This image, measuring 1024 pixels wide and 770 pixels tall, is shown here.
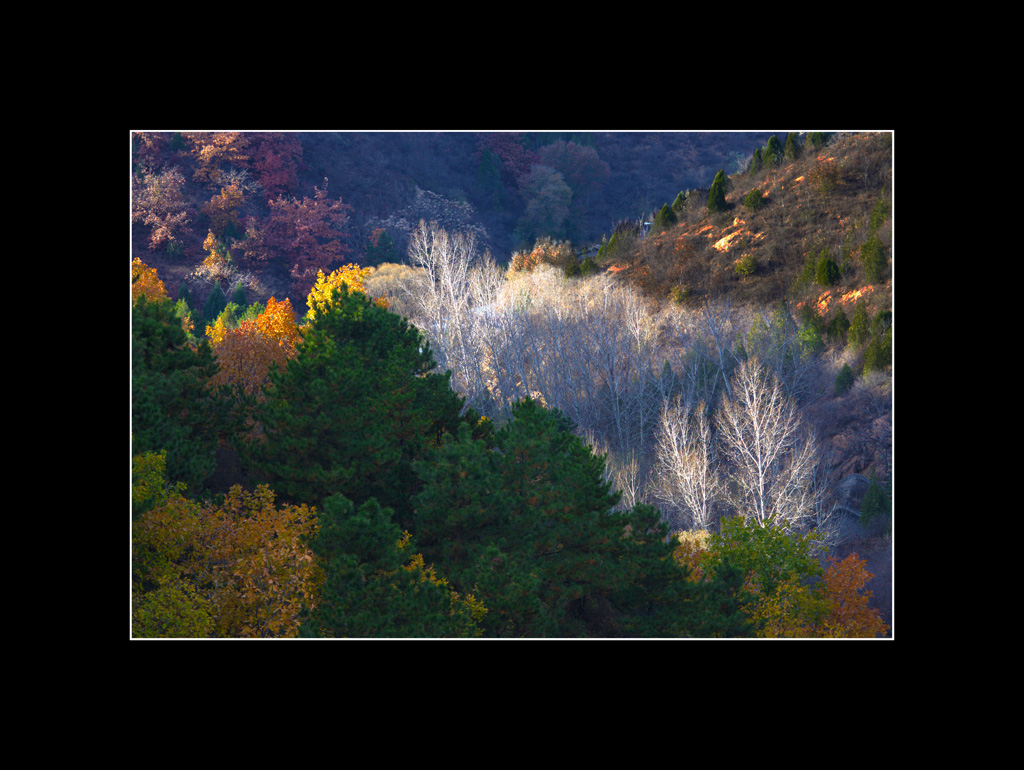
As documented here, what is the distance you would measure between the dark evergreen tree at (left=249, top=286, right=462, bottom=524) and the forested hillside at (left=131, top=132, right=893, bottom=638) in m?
0.08

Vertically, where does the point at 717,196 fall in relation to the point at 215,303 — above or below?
above

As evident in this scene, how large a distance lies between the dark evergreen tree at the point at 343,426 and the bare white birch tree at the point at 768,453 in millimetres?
12337

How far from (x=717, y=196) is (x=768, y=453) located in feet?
81.2

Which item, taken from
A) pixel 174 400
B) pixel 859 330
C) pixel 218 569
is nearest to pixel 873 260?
pixel 859 330

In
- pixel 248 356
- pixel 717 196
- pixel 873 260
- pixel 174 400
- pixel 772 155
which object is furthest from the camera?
pixel 772 155

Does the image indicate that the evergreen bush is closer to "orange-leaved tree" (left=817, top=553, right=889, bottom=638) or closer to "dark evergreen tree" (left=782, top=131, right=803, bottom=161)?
"dark evergreen tree" (left=782, top=131, right=803, bottom=161)

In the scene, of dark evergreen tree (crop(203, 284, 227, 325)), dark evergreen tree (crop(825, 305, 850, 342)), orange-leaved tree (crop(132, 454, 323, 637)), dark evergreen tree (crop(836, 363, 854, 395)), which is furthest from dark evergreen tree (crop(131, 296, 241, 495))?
dark evergreen tree (crop(203, 284, 227, 325))

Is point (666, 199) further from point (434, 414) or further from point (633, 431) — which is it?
point (434, 414)

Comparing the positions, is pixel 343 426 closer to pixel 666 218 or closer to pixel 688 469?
pixel 688 469

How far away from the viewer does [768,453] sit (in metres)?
30.5

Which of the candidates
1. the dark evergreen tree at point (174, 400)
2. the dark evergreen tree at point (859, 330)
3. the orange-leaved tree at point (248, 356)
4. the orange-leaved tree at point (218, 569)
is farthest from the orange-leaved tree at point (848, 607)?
the dark evergreen tree at point (859, 330)
